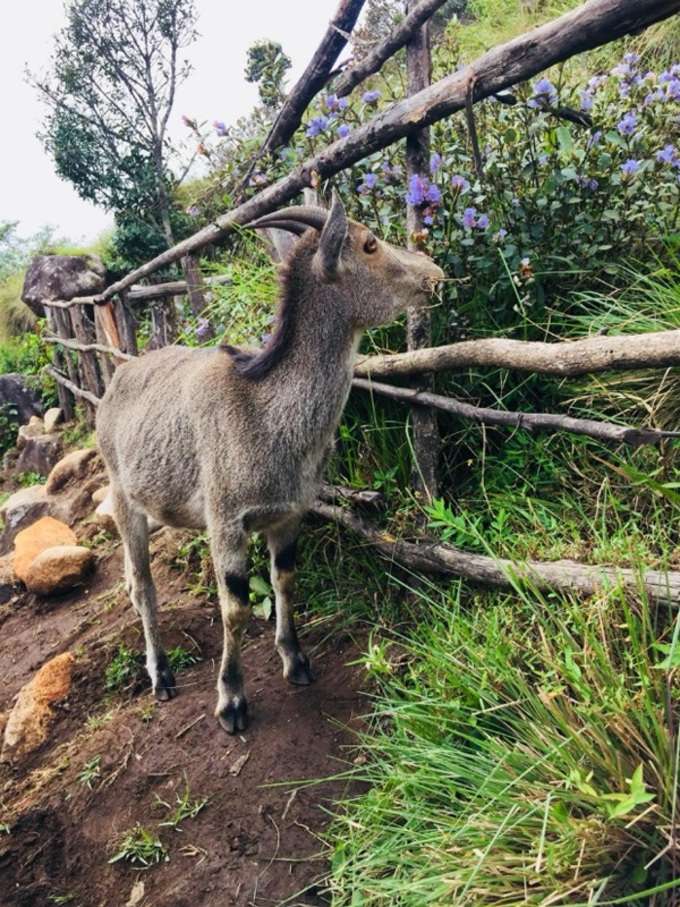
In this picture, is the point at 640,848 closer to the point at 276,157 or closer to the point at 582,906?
the point at 582,906

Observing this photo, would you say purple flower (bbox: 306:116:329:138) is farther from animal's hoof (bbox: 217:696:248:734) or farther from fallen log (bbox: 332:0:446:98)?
animal's hoof (bbox: 217:696:248:734)

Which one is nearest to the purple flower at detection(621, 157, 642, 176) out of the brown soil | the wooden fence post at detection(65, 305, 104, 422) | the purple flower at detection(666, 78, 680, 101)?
the purple flower at detection(666, 78, 680, 101)

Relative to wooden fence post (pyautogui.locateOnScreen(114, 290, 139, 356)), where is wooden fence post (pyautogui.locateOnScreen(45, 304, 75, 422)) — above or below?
below

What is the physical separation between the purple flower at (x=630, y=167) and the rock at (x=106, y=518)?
15.2 ft

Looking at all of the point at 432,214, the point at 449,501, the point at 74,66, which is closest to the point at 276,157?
the point at 432,214

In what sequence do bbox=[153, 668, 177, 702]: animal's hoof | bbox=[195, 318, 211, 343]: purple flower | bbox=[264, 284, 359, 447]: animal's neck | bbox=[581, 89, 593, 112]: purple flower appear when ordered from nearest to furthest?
bbox=[264, 284, 359, 447]: animal's neck
bbox=[581, 89, 593, 112]: purple flower
bbox=[153, 668, 177, 702]: animal's hoof
bbox=[195, 318, 211, 343]: purple flower

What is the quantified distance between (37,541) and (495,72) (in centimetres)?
524

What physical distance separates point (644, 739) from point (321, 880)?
1.24 m

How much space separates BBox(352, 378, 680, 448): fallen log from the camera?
2070 mm

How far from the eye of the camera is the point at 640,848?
1.78 meters

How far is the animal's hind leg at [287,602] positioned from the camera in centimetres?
337

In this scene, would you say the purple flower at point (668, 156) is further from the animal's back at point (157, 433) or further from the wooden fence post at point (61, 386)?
the wooden fence post at point (61, 386)

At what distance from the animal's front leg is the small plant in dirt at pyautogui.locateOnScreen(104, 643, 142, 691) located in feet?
2.63

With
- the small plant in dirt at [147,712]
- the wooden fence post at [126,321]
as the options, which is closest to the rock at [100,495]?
the wooden fence post at [126,321]
